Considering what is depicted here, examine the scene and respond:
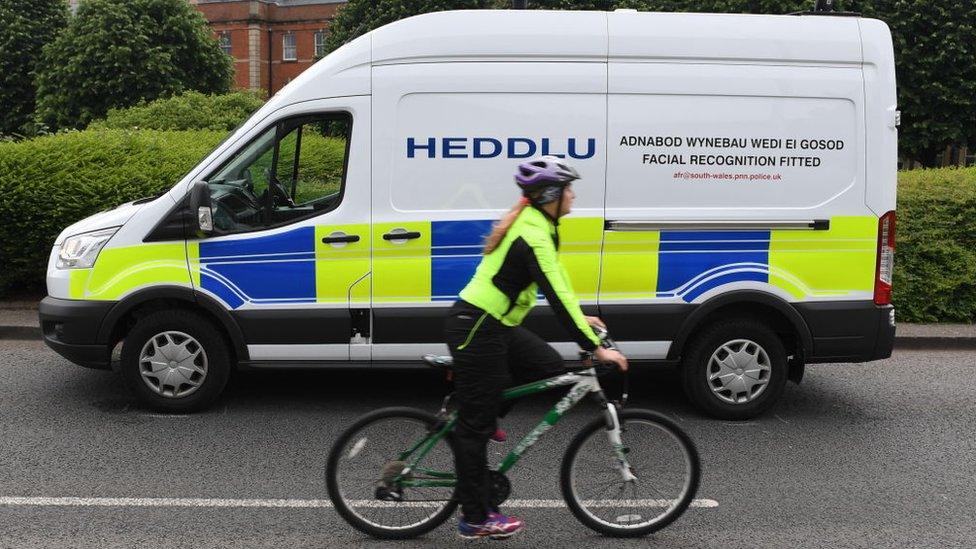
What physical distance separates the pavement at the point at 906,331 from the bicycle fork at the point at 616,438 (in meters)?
5.73

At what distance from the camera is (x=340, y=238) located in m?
5.94

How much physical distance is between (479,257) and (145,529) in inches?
102

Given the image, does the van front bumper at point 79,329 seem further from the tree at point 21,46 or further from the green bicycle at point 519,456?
the tree at point 21,46

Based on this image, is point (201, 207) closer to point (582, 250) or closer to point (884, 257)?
point (582, 250)

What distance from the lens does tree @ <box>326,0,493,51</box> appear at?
25844 mm

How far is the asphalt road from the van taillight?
89 centimetres

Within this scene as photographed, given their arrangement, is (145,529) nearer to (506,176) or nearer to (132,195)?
(506,176)

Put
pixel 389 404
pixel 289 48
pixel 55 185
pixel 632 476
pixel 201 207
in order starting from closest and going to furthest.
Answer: pixel 632 476 < pixel 201 207 < pixel 389 404 < pixel 55 185 < pixel 289 48

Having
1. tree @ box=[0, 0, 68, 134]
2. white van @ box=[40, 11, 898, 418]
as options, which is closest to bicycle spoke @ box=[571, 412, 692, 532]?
white van @ box=[40, 11, 898, 418]

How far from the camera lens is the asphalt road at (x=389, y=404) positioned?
4.36 meters

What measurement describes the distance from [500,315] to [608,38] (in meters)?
2.75

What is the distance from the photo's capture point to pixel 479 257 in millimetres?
5953

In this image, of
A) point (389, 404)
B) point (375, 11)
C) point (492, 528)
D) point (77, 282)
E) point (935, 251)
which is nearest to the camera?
point (492, 528)

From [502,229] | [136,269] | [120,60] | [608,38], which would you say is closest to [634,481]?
[502,229]
